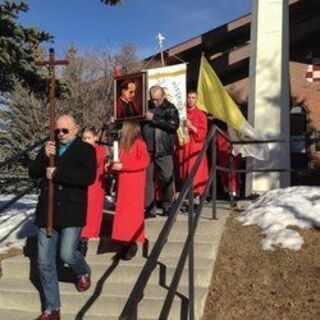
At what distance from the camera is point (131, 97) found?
8.21 metres

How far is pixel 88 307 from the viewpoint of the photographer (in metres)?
6.49

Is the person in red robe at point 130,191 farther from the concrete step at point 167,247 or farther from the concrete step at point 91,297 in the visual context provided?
the concrete step at point 91,297

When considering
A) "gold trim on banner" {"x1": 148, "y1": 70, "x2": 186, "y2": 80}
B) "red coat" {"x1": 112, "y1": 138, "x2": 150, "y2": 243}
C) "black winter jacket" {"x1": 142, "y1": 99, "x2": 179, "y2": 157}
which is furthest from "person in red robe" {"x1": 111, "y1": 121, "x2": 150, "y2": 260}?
"gold trim on banner" {"x1": 148, "y1": 70, "x2": 186, "y2": 80}

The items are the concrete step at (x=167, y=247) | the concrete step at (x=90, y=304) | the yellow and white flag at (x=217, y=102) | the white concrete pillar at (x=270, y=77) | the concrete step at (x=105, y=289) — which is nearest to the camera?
the concrete step at (x=90, y=304)

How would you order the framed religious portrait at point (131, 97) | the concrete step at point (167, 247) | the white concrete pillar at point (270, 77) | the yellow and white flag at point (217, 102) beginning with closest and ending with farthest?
the concrete step at point (167, 247) < the framed religious portrait at point (131, 97) < the yellow and white flag at point (217, 102) < the white concrete pillar at point (270, 77)

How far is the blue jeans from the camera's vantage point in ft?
20.7

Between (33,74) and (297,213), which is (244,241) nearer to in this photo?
(297,213)

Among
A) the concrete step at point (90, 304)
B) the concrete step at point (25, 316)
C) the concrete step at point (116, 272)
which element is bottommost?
the concrete step at point (25, 316)

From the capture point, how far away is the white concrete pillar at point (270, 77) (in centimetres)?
1252

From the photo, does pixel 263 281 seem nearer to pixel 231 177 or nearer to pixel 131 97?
pixel 131 97

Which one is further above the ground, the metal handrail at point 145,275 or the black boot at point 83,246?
the metal handrail at point 145,275

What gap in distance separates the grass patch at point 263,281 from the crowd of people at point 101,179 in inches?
40.2

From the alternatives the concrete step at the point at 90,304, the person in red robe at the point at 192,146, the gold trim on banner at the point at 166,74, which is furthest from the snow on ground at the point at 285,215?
the gold trim on banner at the point at 166,74

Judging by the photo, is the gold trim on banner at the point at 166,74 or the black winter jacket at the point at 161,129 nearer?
the black winter jacket at the point at 161,129
